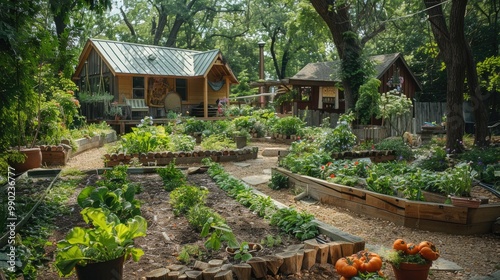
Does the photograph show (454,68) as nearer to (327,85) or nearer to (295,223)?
(295,223)

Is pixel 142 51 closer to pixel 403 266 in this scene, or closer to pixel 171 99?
pixel 171 99

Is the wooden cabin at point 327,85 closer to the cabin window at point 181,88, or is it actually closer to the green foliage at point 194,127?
the cabin window at point 181,88

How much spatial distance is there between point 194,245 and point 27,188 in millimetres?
3724

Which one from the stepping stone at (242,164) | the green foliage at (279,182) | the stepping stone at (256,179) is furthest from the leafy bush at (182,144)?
the green foliage at (279,182)

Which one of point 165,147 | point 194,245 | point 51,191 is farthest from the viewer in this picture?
point 165,147

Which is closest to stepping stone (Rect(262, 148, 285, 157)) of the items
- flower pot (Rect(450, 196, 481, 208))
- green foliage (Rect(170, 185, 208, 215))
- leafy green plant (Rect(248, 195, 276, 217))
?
leafy green plant (Rect(248, 195, 276, 217))

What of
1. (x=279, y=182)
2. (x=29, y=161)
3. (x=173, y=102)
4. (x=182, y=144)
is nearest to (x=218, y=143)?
(x=182, y=144)

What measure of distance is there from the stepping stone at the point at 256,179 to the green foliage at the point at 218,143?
7.34 feet

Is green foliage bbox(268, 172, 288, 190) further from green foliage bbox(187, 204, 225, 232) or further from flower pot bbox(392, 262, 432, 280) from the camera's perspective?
flower pot bbox(392, 262, 432, 280)

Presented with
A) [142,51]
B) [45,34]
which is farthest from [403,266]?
[142,51]

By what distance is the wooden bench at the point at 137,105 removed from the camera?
741 inches

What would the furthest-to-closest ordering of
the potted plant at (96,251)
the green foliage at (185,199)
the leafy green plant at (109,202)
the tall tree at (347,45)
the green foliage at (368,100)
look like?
the tall tree at (347,45) → the green foliage at (368,100) → the green foliage at (185,199) → the leafy green plant at (109,202) → the potted plant at (96,251)

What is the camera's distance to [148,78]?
20812 millimetres

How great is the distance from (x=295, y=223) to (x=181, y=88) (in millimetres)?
18666
